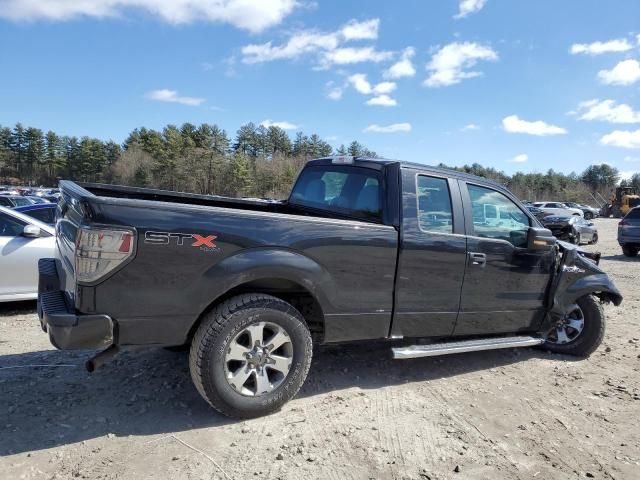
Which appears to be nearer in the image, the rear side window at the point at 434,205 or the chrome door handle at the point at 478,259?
the rear side window at the point at 434,205

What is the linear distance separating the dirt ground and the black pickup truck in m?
0.34

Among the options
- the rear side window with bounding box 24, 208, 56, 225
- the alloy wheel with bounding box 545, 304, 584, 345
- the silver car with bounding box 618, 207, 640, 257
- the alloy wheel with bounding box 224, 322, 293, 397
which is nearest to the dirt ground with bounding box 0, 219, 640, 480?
the alloy wheel with bounding box 224, 322, 293, 397

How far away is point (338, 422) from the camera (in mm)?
3541

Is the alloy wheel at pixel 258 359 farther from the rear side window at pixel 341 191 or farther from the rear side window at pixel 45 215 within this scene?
the rear side window at pixel 45 215

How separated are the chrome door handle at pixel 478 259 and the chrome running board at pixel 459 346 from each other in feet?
2.41

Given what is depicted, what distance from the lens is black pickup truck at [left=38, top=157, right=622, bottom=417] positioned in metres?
3.00

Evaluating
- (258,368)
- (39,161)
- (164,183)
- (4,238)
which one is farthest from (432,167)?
(39,161)

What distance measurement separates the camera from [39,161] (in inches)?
4186

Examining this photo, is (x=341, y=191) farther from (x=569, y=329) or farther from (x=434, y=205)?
(x=569, y=329)

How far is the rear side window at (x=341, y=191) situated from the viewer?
13.7 ft

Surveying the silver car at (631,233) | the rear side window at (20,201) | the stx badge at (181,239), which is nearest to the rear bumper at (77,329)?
the stx badge at (181,239)

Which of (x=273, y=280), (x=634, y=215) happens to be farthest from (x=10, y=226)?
(x=634, y=215)

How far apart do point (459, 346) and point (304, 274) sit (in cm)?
173

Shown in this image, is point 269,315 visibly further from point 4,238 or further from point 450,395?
point 4,238
